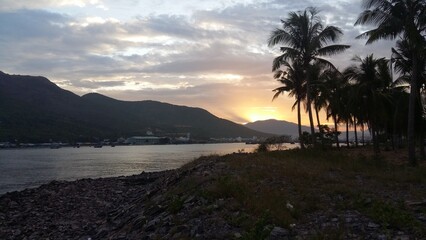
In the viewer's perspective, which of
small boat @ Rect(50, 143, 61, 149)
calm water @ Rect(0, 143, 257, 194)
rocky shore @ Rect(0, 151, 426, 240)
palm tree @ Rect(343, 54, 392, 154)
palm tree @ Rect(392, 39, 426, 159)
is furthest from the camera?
small boat @ Rect(50, 143, 61, 149)

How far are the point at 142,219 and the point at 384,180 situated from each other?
9.65m

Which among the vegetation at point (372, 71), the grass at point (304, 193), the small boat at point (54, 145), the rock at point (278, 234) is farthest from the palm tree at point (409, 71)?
the small boat at point (54, 145)

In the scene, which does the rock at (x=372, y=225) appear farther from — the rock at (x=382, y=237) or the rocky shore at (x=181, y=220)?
the rock at (x=382, y=237)

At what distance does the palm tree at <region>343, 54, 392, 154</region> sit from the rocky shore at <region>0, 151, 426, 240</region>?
2208cm

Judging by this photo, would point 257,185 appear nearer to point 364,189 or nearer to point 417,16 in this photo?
point 364,189

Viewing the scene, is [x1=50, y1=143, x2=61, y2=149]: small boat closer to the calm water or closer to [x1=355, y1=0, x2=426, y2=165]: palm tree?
the calm water

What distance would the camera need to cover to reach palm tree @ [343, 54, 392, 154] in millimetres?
37681

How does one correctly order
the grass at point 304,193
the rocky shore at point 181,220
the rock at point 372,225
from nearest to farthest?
1. the rocky shore at point 181,220
2. the rock at point 372,225
3. the grass at point 304,193

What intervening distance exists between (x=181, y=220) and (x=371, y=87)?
103 ft

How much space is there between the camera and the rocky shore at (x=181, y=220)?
938 centimetres

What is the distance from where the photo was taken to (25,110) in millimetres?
192000

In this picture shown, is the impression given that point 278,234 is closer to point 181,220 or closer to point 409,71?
point 181,220

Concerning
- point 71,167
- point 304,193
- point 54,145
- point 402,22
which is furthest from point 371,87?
point 54,145

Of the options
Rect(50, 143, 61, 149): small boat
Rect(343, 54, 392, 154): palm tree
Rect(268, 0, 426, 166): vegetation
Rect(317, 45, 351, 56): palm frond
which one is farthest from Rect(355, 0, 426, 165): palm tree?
Rect(50, 143, 61, 149): small boat
